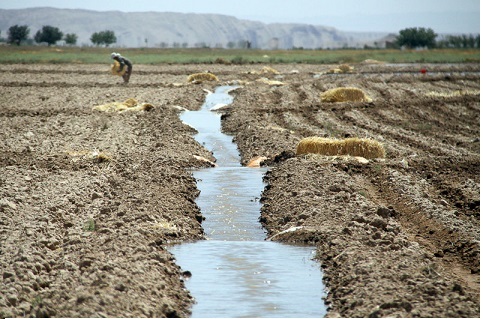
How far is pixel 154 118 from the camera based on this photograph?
81.1 feet

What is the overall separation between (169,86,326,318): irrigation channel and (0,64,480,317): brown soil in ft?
0.68

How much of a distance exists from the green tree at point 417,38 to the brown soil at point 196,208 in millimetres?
95956

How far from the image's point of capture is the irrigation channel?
830 centimetres

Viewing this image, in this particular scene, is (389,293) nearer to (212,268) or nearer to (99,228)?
(212,268)

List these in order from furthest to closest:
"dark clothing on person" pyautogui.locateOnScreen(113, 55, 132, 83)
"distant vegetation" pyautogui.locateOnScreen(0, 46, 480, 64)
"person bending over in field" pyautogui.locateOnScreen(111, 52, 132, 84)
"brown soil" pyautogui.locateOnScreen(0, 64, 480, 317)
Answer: "distant vegetation" pyautogui.locateOnScreen(0, 46, 480, 64)
"dark clothing on person" pyautogui.locateOnScreen(113, 55, 132, 83)
"person bending over in field" pyautogui.locateOnScreen(111, 52, 132, 84)
"brown soil" pyautogui.locateOnScreen(0, 64, 480, 317)

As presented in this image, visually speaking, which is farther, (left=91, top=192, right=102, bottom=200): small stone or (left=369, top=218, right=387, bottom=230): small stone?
(left=91, top=192, right=102, bottom=200): small stone

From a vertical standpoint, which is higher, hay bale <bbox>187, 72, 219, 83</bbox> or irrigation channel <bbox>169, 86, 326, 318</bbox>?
hay bale <bbox>187, 72, 219, 83</bbox>

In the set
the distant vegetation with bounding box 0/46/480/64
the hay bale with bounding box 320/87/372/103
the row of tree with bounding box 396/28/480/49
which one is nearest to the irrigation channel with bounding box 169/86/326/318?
the hay bale with bounding box 320/87/372/103

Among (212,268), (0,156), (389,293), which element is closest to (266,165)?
(0,156)

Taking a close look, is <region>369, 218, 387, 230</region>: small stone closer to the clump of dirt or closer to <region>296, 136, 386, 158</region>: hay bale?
the clump of dirt

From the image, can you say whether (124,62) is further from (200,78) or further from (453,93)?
(453,93)

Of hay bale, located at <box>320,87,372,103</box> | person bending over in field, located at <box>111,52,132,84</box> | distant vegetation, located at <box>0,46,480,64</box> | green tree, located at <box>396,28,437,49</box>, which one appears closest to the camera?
hay bale, located at <box>320,87,372,103</box>

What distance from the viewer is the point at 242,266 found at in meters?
9.79

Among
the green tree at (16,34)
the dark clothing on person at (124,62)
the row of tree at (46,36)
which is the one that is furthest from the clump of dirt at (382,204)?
the row of tree at (46,36)
